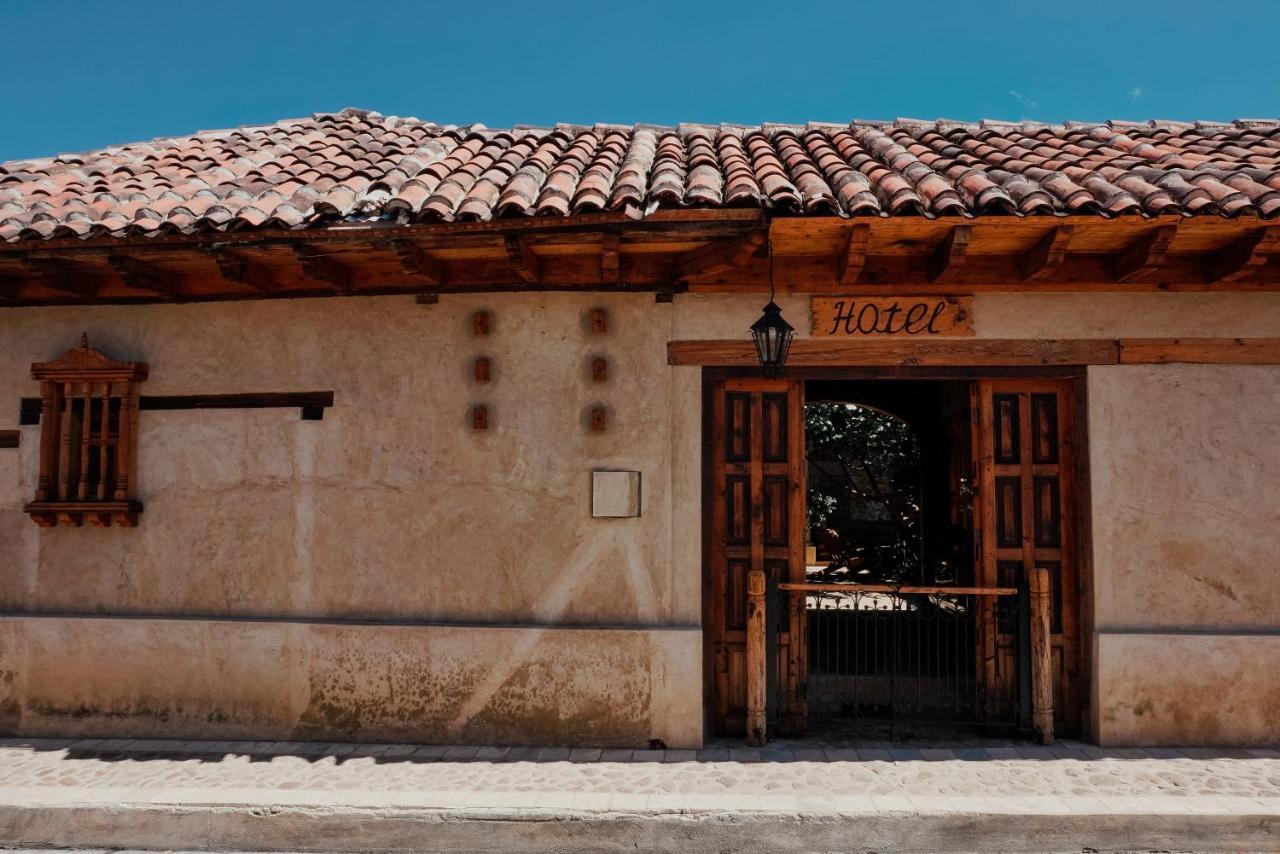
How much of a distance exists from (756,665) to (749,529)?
0.98m

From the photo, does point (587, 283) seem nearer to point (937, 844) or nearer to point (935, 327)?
point (935, 327)

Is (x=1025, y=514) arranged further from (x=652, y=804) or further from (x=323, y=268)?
(x=323, y=268)

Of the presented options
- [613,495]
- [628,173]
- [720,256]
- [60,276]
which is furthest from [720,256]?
[60,276]

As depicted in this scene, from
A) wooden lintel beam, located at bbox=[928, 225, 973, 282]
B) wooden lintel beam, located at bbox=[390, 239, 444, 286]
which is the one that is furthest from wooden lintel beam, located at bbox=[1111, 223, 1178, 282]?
wooden lintel beam, located at bbox=[390, 239, 444, 286]

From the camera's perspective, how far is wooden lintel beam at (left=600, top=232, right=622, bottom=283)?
5141 millimetres

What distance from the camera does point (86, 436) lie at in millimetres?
A: 5988

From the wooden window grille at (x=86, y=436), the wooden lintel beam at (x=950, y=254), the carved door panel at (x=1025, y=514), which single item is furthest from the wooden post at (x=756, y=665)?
the wooden window grille at (x=86, y=436)

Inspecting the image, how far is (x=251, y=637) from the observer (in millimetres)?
5762

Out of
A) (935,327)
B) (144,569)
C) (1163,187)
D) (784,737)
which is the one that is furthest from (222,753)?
(1163,187)

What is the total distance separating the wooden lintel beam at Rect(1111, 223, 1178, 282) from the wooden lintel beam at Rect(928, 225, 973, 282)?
3.54 feet

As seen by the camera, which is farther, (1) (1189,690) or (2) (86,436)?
(2) (86,436)

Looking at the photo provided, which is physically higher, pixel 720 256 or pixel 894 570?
pixel 720 256

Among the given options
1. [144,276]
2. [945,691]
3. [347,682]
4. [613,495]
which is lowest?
[945,691]

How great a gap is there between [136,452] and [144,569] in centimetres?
89
